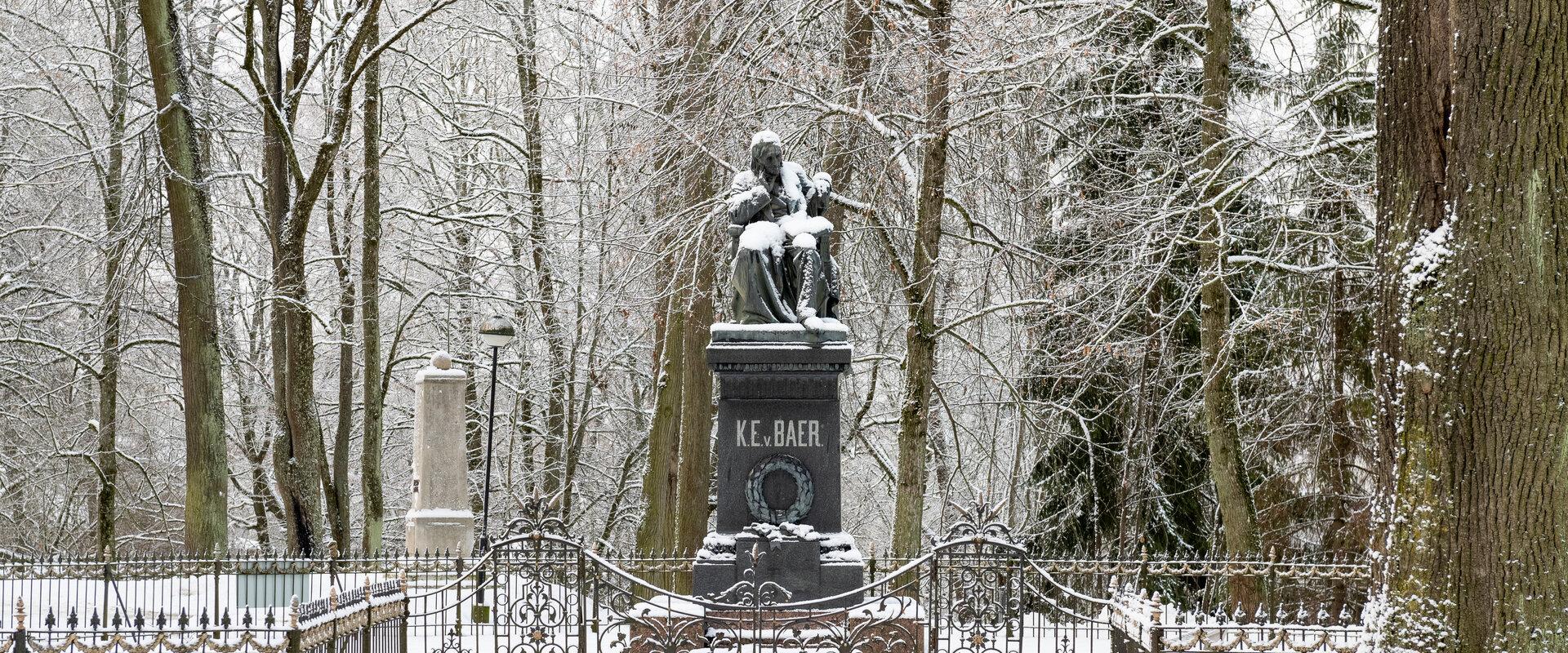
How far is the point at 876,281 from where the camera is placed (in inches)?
692

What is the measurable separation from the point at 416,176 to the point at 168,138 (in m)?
7.83

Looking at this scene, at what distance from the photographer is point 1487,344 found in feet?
22.5

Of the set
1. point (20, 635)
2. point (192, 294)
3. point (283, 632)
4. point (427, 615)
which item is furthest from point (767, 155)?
point (192, 294)

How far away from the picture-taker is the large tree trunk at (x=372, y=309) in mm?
19172

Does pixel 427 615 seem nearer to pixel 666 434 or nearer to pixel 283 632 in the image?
pixel 283 632

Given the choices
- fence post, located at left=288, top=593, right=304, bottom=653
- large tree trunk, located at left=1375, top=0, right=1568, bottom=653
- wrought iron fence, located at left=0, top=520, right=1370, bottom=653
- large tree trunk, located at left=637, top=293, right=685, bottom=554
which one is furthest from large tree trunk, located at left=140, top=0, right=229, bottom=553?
large tree trunk, located at left=1375, top=0, right=1568, bottom=653

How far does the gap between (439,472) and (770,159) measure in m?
8.51

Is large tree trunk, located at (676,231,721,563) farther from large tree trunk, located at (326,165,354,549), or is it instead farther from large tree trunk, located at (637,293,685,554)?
large tree trunk, located at (326,165,354,549)

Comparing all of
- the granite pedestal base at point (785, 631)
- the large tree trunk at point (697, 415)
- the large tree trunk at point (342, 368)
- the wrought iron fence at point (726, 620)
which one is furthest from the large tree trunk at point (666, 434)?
the granite pedestal base at point (785, 631)

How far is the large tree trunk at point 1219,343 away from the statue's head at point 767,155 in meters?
4.37

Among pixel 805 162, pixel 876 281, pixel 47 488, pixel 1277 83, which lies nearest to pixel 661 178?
pixel 805 162

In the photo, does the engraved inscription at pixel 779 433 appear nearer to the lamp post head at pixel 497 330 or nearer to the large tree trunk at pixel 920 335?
the large tree trunk at pixel 920 335

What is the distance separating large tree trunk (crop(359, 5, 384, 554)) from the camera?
1917cm

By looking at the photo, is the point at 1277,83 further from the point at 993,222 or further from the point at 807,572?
the point at 807,572
